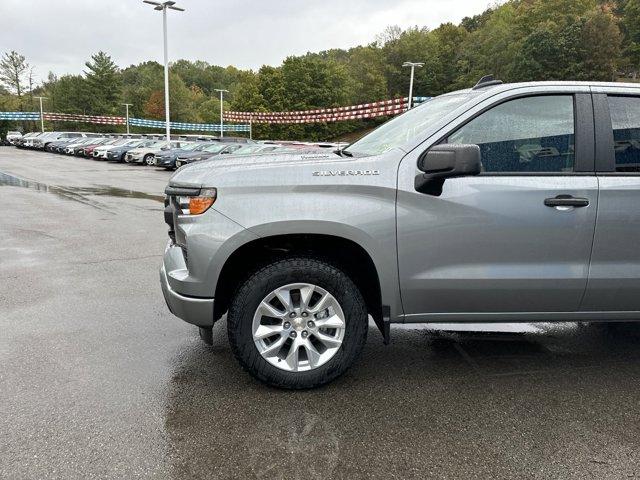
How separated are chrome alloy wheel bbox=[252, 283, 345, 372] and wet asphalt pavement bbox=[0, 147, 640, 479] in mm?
231

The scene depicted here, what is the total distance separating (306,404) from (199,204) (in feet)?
4.46

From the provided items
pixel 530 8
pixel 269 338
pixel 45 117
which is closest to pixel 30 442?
pixel 269 338

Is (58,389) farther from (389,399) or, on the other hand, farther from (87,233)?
(87,233)

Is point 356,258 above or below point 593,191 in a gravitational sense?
below

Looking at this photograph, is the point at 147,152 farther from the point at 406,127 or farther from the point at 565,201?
the point at 565,201

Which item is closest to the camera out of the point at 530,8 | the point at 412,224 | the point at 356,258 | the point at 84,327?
the point at 412,224

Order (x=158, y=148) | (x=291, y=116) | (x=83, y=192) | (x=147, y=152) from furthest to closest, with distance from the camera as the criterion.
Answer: (x=291, y=116), (x=158, y=148), (x=147, y=152), (x=83, y=192)

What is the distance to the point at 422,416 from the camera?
302 cm

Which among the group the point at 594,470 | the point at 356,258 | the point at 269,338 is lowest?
the point at 594,470

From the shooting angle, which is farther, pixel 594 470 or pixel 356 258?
pixel 356 258

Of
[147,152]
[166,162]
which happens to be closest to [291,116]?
[147,152]

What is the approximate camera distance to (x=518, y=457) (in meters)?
2.63

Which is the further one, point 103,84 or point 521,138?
point 103,84

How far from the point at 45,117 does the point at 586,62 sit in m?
69.1
